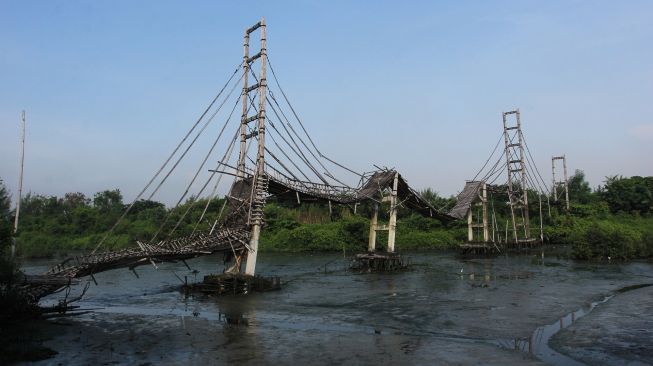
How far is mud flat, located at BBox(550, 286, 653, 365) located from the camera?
13.3 m

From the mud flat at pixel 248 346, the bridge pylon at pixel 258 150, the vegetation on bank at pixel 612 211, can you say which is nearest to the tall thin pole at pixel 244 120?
the bridge pylon at pixel 258 150

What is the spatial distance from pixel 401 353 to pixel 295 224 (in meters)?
55.5

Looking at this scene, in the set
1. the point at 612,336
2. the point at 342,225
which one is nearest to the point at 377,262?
the point at 612,336

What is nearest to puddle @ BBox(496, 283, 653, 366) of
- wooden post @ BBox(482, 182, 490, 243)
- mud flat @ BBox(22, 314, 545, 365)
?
mud flat @ BBox(22, 314, 545, 365)

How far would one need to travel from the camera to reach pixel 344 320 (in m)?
19.3

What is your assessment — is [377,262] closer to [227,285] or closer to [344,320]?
[227,285]

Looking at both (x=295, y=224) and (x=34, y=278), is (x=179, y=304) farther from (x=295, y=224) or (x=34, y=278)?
(x=295, y=224)

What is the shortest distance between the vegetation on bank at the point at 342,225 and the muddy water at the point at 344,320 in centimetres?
2010

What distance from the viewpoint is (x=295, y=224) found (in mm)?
68875

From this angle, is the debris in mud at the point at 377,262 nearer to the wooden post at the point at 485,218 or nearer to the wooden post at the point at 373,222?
the wooden post at the point at 373,222

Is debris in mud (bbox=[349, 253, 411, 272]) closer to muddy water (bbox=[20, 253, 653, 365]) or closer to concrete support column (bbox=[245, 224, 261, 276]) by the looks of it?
muddy water (bbox=[20, 253, 653, 365])

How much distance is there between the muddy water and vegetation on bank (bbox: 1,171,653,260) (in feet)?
66.0

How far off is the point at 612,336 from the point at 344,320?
9053 mm

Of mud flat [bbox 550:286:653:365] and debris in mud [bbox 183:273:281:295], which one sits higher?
debris in mud [bbox 183:273:281:295]
